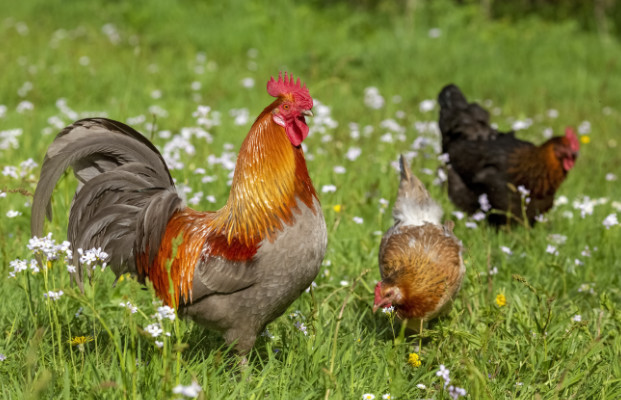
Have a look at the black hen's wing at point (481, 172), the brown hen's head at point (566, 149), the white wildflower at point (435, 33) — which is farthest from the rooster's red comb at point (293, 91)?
the white wildflower at point (435, 33)

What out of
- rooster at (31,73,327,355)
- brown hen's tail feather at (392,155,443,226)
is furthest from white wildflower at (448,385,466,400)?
brown hen's tail feather at (392,155,443,226)

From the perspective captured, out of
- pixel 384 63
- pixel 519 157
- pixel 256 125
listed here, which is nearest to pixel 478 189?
pixel 519 157

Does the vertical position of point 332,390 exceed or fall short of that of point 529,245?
it exceeds it

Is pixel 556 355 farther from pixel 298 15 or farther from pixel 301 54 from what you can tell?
pixel 298 15

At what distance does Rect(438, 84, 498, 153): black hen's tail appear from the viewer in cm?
640

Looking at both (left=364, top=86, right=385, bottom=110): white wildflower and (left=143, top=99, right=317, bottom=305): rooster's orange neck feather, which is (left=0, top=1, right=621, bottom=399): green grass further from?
(left=143, top=99, right=317, bottom=305): rooster's orange neck feather

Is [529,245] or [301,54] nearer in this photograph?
[529,245]

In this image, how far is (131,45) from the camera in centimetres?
1177

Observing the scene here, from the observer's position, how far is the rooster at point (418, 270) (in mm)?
3811

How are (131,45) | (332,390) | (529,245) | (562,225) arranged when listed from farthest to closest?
(131,45) → (562,225) → (529,245) → (332,390)

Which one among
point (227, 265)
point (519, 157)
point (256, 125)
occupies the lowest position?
point (519, 157)

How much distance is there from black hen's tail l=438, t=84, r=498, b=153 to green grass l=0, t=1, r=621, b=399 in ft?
1.12

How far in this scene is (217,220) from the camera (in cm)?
345

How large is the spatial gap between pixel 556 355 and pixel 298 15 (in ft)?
37.6
